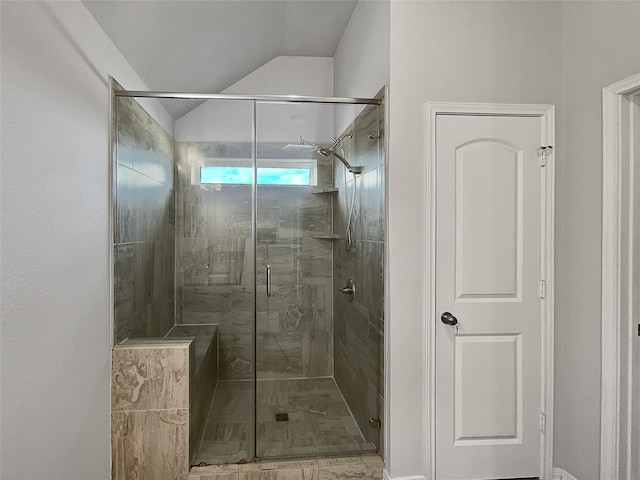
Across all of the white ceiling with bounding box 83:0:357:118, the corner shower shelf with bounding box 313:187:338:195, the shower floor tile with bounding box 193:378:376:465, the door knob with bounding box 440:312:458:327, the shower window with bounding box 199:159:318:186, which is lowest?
the shower floor tile with bounding box 193:378:376:465

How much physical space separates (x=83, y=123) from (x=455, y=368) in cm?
223

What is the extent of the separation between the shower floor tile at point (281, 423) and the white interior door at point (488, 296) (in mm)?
582

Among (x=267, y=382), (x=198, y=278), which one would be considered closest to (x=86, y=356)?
(x=198, y=278)

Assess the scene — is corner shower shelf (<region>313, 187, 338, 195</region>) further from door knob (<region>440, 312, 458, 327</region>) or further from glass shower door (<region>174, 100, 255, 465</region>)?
door knob (<region>440, 312, 458, 327</region>)

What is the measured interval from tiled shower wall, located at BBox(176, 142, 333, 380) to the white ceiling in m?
0.55

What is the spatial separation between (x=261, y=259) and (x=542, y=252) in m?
1.58

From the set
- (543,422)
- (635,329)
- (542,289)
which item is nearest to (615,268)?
(635,329)

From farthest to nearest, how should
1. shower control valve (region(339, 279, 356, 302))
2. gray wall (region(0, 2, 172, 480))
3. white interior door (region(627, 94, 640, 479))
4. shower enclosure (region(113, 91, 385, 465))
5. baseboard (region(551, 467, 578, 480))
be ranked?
shower control valve (region(339, 279, 356, 302)), shower enclosure (region(113, 91, 385, 465)), baseboard (region(551, 467, 578, 480)), white interior door (region(627, 94, 640, 479)), gray wall (region(0, 2, 172, 480))

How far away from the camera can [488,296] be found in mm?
2436

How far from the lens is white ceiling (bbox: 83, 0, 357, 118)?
228 cm

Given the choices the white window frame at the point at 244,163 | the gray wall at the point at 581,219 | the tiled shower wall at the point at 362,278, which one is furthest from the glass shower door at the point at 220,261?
the gray wall at the point at 581,219

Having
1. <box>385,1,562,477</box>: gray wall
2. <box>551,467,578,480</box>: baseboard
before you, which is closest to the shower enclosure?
<box>385,1,562,477</box>: gray wall

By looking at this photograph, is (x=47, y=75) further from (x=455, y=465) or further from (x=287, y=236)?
(x=455, y=465)

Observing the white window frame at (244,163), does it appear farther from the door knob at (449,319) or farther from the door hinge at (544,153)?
the door hinge at (544,153)
